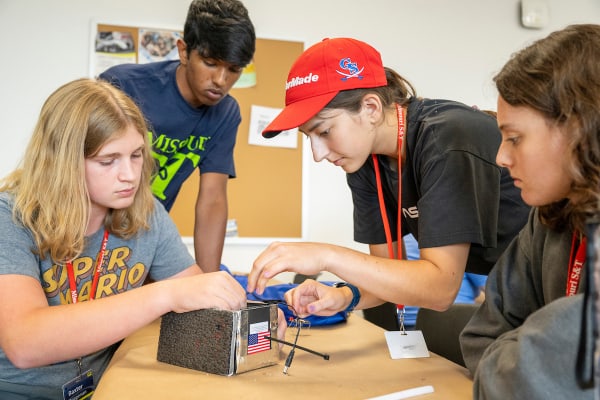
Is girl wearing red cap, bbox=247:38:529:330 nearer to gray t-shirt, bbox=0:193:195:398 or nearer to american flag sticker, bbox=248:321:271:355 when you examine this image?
american flag sticker, bbox=248:321:271:355

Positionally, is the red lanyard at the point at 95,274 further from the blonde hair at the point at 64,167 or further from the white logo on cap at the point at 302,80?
the white logo on cap at the point at 302,80

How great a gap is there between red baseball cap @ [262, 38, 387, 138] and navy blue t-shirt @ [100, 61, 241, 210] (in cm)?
81

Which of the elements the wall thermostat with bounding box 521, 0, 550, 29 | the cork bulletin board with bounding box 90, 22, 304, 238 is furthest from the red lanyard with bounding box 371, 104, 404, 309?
the wall thermostat with bounding box 521, 0, 550, 29

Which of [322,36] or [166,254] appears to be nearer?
[166,254]

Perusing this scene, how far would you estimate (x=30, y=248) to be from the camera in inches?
51.8

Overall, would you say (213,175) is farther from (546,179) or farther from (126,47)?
(546,179)

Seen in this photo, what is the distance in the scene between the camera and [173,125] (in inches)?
83.3

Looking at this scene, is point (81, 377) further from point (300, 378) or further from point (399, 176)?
point (399, 176)

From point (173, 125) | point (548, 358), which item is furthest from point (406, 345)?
point (173, 125)

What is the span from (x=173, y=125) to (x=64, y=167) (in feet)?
2.47

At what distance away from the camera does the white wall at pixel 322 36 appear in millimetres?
3121

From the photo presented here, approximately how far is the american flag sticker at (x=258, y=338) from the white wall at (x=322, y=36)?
2168mm

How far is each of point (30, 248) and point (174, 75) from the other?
1036mm

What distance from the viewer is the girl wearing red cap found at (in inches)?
48.9
